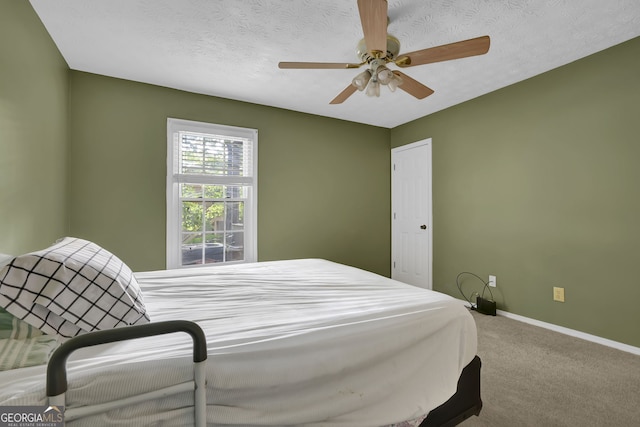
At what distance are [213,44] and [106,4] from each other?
716mm

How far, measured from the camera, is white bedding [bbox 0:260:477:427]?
0.90 meters

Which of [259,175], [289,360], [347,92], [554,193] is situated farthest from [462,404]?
[259,175]

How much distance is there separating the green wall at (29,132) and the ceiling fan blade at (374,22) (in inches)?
80.3

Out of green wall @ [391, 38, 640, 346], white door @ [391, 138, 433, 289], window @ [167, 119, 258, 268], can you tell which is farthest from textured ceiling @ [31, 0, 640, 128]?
white door @ [391, 138, 433, 289]

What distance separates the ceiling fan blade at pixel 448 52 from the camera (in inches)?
69.9

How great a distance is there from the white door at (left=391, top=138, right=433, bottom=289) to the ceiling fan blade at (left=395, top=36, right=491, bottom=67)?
7.82 feet

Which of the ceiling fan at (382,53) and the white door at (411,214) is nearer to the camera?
the ceiling fan at (382,53)

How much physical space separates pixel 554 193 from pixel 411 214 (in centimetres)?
182

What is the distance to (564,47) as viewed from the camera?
2547 mm

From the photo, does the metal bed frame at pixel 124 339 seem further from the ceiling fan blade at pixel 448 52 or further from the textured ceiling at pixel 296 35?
the textured ceiling at pixel 296 35

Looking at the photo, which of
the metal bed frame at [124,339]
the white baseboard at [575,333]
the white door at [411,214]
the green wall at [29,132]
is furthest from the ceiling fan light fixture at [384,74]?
the white baseboard at [575,333]

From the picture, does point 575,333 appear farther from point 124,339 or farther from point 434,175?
point 124,339

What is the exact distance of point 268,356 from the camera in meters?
1.08

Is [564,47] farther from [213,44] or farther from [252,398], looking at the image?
[252,398]
